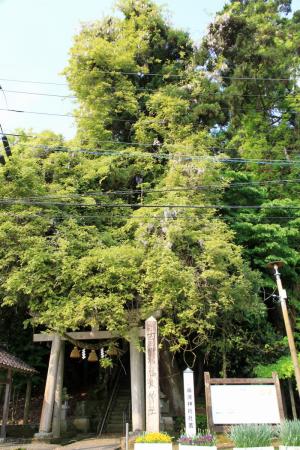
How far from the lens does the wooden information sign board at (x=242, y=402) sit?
8.46 m

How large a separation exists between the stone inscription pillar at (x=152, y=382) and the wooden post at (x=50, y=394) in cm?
491

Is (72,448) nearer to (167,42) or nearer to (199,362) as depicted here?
(199,362)

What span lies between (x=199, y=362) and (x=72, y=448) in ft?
23.3

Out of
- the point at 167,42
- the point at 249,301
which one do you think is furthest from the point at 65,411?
the point at 167,42

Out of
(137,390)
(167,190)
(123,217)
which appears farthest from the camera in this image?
(123,217)

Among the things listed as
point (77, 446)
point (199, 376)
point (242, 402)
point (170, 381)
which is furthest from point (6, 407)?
point (242, 402)

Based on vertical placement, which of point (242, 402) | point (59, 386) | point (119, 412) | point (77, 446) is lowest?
point (77, 446)

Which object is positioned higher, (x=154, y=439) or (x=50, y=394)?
(x=50, y=394)

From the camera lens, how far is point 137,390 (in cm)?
1148

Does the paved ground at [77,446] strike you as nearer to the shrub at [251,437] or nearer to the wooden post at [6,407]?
the wooden post at [6,407]

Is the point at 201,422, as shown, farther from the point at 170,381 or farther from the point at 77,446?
the point at 77,446

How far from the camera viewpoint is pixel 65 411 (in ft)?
46.5

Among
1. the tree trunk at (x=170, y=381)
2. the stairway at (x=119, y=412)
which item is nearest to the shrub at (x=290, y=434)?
the tree trunk at (x=170, y=381)

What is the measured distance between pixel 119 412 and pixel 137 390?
15.5 ft
